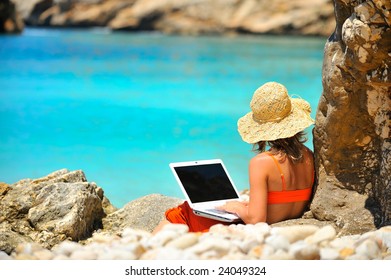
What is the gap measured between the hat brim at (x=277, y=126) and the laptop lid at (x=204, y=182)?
0.37 metres

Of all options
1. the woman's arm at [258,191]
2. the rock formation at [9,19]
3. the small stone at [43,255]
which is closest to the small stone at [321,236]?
the woman's arm at [258,191]

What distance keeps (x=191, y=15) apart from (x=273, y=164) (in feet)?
111

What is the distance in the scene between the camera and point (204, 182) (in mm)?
4844

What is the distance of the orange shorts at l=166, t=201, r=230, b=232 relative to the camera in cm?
475

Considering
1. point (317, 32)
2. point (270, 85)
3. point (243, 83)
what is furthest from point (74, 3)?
point (270, 85)

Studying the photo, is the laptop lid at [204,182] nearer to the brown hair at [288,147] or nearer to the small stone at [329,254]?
the brown hair at [288,147]

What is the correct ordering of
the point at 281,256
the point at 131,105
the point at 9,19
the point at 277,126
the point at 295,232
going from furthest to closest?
the point at 9,19, the point at 131,105, the point at 277,126, the point at 295,232, the point at 281,256

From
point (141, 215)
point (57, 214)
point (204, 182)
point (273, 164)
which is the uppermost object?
point (273, 164)

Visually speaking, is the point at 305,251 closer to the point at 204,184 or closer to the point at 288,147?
the point at 288,147

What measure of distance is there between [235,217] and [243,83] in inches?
554

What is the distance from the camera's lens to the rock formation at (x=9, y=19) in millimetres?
33688

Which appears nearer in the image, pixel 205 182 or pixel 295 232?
pixel 295 232

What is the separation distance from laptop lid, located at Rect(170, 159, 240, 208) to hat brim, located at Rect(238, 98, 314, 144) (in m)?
0.37

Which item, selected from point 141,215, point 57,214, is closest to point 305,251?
point 57,214
